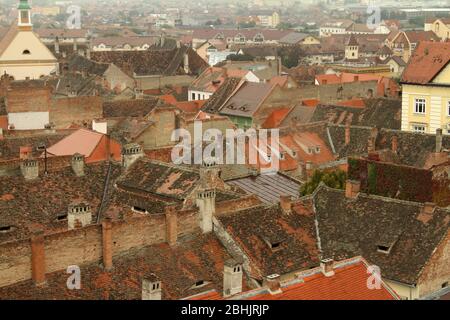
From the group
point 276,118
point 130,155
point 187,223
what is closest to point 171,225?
point 187,223

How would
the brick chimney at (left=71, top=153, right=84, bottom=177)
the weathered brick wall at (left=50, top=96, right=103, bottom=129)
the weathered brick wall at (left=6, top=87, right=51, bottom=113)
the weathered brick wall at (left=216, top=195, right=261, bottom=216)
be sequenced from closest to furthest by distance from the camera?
the weathered brick wall at (left=216, top=195, right=261, bottom=216)
the brick chimney at (left=71, top=153, right=84, bottom=177)
the weathered brick wall at (left=6, top=87, right=51, bottom=113)
the weathered brick wall at (left=50, top=96, right=103, bottom=129)

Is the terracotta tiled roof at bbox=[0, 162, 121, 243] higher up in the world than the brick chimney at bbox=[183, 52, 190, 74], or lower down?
higher up

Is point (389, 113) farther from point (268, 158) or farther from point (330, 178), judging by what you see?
point (330, 178)

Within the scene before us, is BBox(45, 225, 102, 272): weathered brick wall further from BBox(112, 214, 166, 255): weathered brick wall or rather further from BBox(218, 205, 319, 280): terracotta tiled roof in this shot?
BBox(218, 205, 319, 280): terracotta tiled roof

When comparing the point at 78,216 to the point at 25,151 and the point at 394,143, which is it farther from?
the point at 394,143

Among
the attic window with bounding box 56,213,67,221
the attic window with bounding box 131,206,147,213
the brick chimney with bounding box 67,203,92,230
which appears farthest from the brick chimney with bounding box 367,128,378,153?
the brick chimney with bounding box 67,203,92,230

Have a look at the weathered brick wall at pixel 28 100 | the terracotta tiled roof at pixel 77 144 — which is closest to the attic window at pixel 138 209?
the terracotta tiled roof at pixel 77 144

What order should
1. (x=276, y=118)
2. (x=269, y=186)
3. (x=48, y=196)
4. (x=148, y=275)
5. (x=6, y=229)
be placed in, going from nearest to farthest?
(x=148, y=275), (x=6, y=229), (x=48, y=196), (x=269, y=186), (x=276, y=118)

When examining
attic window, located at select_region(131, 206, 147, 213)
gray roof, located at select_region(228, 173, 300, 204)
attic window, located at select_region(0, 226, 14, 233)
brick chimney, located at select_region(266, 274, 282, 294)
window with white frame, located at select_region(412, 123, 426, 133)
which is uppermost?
brick chimney, located at select_region(266, 274, 282, 294)
